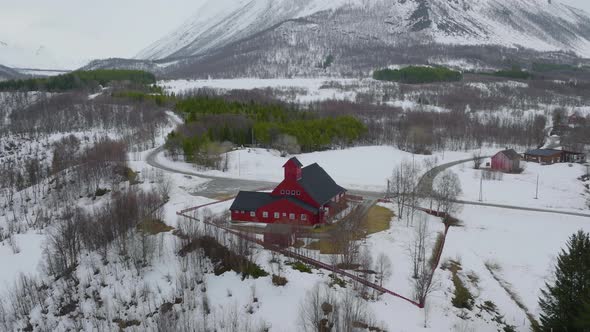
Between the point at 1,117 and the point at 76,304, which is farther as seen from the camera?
the point at 1,117

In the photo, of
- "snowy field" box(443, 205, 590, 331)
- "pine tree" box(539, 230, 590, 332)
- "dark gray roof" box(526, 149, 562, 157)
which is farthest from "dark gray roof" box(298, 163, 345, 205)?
"dark gray roof" box(526, 149, 562, 157)

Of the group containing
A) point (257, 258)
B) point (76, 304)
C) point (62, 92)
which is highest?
point (62, 92)

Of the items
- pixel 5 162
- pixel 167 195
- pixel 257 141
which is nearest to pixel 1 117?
pixel 5 162

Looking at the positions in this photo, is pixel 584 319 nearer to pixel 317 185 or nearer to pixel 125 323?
pixel 125 323

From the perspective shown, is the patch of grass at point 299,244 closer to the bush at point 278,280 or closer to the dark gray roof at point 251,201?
the bush at point 278,280

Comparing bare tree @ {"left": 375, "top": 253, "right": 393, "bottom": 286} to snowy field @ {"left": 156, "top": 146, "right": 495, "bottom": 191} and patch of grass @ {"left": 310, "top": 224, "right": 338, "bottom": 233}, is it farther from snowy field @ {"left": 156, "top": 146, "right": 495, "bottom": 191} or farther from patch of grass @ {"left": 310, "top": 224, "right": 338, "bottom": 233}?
snowy field @ {"left": 156, "top": 146, "right": 495, "bottom": 191}

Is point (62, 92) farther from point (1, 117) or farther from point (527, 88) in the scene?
point (527, 88)
